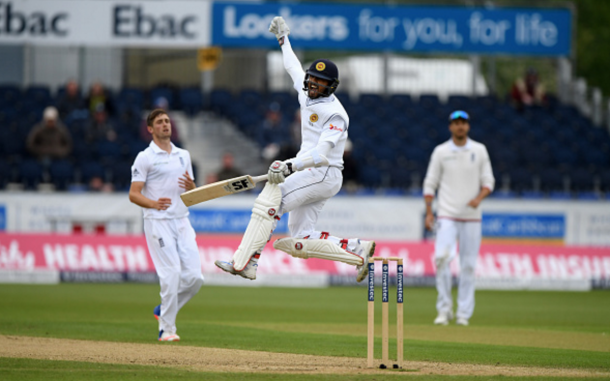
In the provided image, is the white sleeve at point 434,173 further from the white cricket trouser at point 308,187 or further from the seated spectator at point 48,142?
the seated spectator at point 48,142

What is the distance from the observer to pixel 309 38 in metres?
25.0

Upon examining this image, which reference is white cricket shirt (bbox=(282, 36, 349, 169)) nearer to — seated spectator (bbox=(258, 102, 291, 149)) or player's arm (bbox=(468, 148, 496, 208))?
player's arm (bbox=(468, 148, 496, 208))

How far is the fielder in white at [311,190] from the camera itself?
8.27 m

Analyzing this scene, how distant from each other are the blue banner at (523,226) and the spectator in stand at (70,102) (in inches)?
429

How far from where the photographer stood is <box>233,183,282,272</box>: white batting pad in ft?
27.1

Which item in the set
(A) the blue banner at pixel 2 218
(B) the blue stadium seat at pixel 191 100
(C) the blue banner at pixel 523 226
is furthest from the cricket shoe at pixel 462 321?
(B) the blue stadium seat at pixel 191 100

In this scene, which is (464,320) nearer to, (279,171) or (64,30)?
(279,171)

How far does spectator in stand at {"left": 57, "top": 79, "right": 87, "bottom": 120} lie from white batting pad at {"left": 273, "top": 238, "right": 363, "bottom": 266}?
50.6 ft

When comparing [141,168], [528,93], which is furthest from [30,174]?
[528,93]

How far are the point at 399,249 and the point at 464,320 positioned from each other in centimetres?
580

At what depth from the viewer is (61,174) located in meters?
19.8

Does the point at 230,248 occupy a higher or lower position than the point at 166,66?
lower

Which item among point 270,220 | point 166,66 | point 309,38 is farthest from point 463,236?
point 166,66

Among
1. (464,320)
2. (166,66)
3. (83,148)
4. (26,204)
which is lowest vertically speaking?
(464,320)
